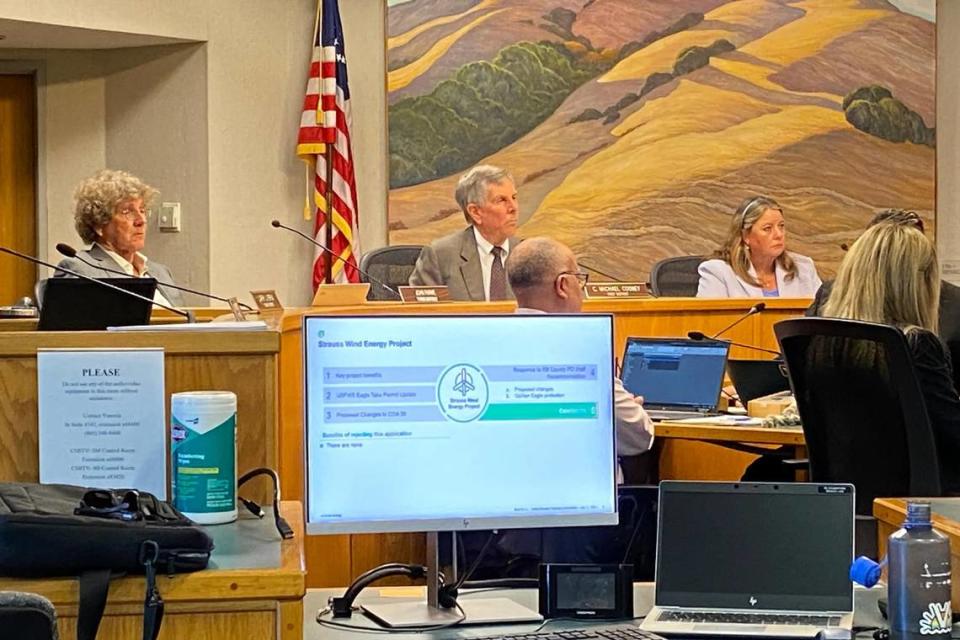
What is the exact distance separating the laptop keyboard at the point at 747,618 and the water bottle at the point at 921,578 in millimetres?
147

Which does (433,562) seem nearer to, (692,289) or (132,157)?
(692,289)

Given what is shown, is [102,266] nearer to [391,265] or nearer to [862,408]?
[391,265]

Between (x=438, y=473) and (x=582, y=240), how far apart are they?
587 cm

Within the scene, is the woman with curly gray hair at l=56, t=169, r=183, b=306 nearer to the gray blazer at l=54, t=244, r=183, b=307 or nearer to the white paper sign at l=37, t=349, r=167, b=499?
the gray blazer at l=54, t=244, r=183, b=307

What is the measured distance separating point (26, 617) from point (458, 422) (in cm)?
92

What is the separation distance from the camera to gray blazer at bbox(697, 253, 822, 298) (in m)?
6.11

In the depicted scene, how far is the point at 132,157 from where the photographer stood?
23.5 ft

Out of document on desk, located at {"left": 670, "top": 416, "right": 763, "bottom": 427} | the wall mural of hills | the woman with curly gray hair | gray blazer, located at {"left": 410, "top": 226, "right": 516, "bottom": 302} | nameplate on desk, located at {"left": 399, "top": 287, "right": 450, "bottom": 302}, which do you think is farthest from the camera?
the wall mural of hills

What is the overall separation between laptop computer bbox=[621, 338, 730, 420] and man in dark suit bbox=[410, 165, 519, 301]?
4.15ft

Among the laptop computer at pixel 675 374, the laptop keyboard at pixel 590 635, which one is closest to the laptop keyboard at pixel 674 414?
the laptop computer at pixel 675 374

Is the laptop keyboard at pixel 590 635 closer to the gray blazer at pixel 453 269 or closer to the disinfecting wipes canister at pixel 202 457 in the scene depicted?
the disinfecting wipes canister at pixel 202 457

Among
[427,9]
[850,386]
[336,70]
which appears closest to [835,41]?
[427,9]

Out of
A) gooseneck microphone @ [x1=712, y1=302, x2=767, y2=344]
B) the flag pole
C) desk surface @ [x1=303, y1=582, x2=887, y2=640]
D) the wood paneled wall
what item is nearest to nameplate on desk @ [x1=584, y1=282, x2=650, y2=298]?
gooseneck microphone @ [x1=712, y1=302, x2=767, y2=344]

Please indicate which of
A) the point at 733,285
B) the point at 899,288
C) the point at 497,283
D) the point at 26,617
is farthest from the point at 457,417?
the point at 733,285
